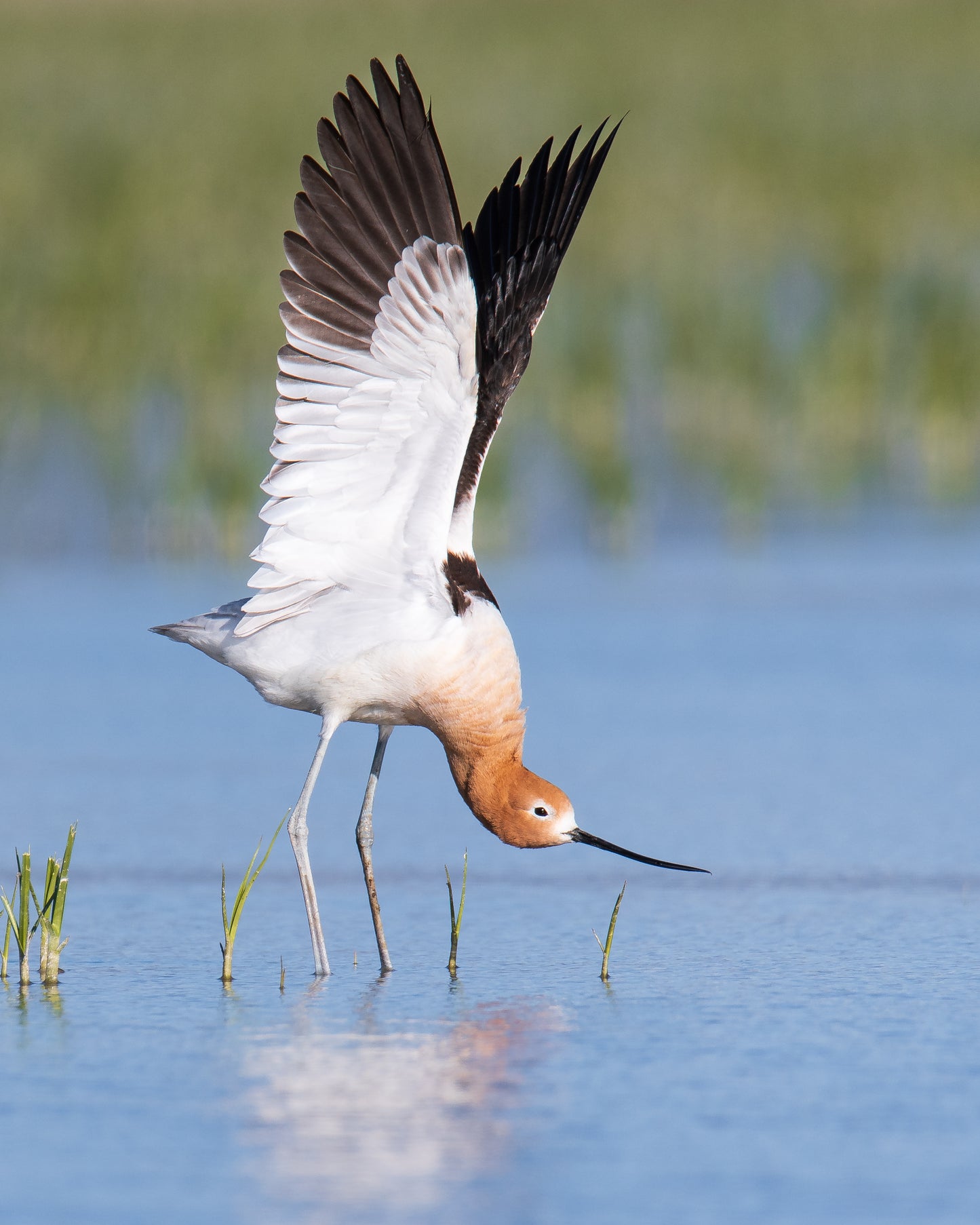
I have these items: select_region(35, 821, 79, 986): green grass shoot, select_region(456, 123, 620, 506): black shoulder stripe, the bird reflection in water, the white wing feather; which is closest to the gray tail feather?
the white wing feather

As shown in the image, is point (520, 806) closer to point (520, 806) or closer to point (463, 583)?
point (520, 806)

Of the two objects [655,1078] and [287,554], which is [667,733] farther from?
[655,1078]

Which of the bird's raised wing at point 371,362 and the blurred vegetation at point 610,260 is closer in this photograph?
the bird's raised wing at point 371,362

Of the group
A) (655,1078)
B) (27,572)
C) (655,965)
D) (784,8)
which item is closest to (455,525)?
(655,965)

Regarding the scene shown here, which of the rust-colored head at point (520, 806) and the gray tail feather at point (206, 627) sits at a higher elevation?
the gray tail feather at point (206, 627)

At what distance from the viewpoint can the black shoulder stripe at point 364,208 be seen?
5738 mm

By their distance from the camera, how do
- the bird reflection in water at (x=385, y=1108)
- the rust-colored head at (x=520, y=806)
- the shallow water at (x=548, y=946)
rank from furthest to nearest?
the rust-colored head at (x=520, y=806) < the shallow water at (x=548, y=946) < the bird reflection in water at (x=385, y=1108)

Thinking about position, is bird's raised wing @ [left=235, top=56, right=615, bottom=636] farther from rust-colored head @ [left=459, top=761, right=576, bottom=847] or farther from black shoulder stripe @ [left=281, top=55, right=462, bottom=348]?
rust-colored head @ [left=459, top=761, right=576, bottom=847]

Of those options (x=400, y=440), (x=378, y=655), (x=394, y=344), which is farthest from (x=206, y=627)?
(x=394, y=344)

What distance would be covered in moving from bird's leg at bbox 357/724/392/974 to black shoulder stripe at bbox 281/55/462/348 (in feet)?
4.00

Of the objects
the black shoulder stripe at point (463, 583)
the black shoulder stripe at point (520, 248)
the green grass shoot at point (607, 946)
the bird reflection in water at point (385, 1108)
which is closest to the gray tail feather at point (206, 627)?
the black shoulder stripe at point (463, 583)

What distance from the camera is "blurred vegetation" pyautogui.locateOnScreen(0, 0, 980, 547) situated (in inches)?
561

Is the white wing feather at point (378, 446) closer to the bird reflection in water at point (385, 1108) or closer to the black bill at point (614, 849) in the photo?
the black bill at point (614, 849)

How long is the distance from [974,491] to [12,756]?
7.62m
